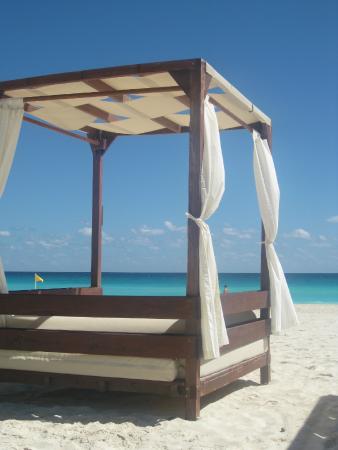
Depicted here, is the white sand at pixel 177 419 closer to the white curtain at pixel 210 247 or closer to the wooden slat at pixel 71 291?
the white curtain at pixel 210 247

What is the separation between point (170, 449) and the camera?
12.3 ft

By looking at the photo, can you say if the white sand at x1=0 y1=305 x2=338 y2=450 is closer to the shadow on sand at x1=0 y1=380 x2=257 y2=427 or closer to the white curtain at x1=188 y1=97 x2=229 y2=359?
the shadow on sand at x1=0 y1=380 x2=257 y2=427

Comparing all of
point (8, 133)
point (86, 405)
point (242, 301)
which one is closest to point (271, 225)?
point (242, 301)

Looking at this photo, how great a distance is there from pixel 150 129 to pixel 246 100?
57.8 inches

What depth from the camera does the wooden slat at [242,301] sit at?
493cm

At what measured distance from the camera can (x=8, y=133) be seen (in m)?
5.11

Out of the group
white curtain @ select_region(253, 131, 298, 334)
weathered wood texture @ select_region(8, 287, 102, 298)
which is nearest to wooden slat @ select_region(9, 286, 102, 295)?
weathered wood texture @ select_region(8, 287, 102, 298)

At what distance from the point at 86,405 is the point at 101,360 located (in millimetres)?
548

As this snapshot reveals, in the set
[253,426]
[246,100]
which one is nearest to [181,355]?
[253,426]

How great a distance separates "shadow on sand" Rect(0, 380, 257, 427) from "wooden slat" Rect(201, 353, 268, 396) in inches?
8.8

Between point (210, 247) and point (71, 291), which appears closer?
point (210, 247)

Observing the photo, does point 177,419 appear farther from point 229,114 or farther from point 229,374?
point 229,114

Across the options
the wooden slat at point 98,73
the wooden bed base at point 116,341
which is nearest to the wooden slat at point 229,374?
the wooden bed base at point 116,341

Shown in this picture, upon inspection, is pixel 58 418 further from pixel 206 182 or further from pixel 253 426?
pixel 206 182
